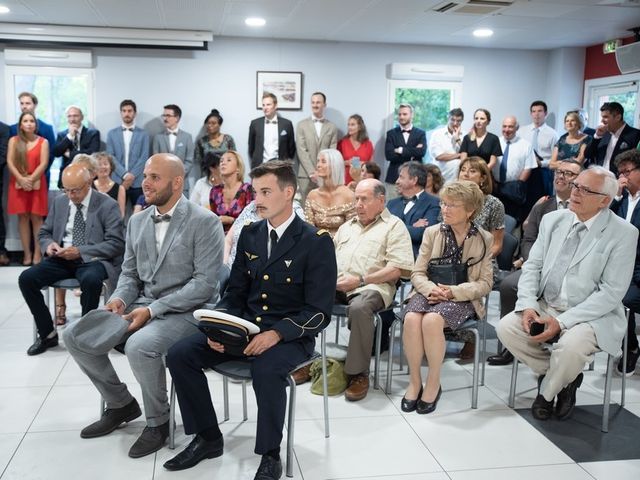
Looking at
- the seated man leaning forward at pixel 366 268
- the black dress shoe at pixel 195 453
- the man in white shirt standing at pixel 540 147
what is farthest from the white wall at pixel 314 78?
the black dress shoe at pixel 195 453

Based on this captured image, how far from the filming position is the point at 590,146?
6.51 m

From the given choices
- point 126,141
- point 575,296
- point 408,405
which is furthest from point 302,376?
point 126,141

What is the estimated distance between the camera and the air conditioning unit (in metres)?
7.20

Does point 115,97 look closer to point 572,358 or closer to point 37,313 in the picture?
point 37,313

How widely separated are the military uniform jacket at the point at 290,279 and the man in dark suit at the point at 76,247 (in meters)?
1.64

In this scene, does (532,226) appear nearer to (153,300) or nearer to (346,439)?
(346,439)

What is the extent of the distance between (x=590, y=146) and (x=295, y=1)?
3.28 meters

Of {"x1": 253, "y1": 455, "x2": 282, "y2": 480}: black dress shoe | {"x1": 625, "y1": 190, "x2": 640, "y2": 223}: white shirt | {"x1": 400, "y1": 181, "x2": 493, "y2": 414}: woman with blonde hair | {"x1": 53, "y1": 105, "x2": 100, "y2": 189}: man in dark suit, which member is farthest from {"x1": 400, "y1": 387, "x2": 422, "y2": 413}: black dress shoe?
{"x1": 53, "y1": 105, "x2": 100, "y2": 189}: man in dark suit

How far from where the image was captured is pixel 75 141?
750 centimetres

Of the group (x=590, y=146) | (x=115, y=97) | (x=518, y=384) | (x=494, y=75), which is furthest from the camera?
(x=494, y=75)

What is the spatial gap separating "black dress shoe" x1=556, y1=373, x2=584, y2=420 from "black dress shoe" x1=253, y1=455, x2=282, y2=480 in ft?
5.16

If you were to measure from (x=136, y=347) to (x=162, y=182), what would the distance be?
782 mm

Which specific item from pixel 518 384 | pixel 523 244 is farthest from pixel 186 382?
pixel 523 244

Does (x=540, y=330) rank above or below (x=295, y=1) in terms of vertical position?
below
